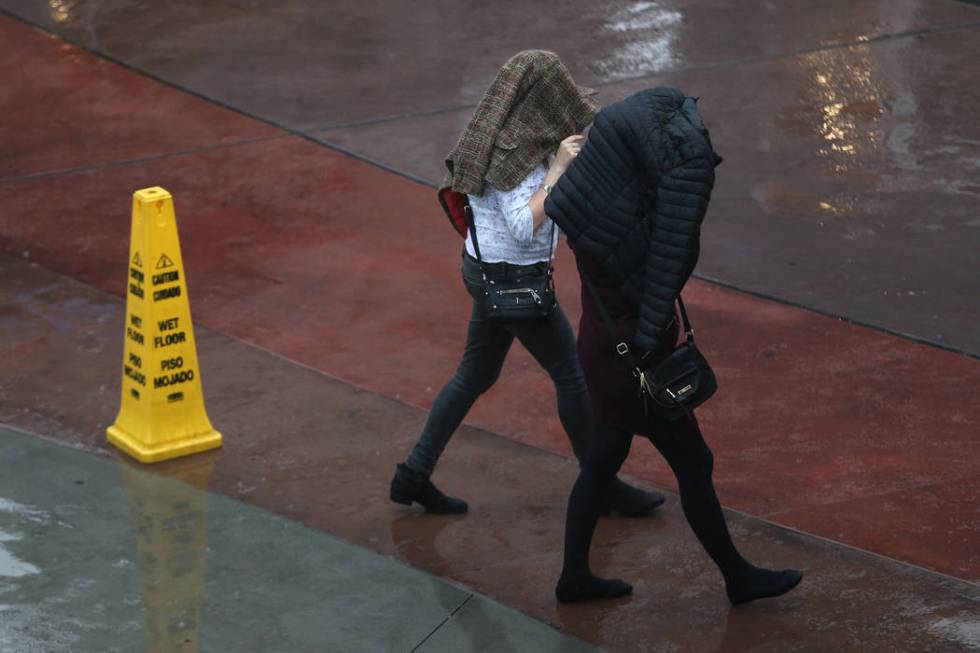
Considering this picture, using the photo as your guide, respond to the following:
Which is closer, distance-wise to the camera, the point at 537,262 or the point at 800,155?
the point at 537,262

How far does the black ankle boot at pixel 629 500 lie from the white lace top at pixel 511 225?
982mm

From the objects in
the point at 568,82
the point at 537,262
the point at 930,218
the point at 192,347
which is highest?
the point at 568,82

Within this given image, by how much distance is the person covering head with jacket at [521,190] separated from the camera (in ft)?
17.4

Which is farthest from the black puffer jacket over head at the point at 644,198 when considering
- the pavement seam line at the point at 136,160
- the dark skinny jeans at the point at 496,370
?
the pavement seam line at the point at 136,160

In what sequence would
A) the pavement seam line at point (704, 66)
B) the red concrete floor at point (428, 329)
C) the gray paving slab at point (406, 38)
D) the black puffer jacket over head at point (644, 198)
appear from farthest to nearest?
the gray paving slab at point (406, 38)
the pavement seam line at point (704, 66)
the red concrete floor at point (428, 329)
the black puffer jacket over head at point (644, 198)

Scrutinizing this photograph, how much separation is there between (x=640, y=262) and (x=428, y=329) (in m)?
2.99

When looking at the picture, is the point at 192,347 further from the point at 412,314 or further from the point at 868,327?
the point at 868,327

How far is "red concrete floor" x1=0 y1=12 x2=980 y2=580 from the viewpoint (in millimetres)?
6238

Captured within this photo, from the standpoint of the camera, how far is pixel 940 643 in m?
5.12

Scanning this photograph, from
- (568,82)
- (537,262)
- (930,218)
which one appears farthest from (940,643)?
(930,218)

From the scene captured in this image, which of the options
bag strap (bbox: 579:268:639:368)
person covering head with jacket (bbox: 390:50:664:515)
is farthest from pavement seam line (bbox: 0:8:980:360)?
bag strap (bbox: 579:268:639:368)

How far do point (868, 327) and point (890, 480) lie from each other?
1.64 metres

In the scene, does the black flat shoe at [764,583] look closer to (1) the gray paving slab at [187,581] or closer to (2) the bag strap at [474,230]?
(1) the gray paving slab at [187,581]

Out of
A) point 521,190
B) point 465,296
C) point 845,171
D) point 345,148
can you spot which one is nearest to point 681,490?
point 521,190
